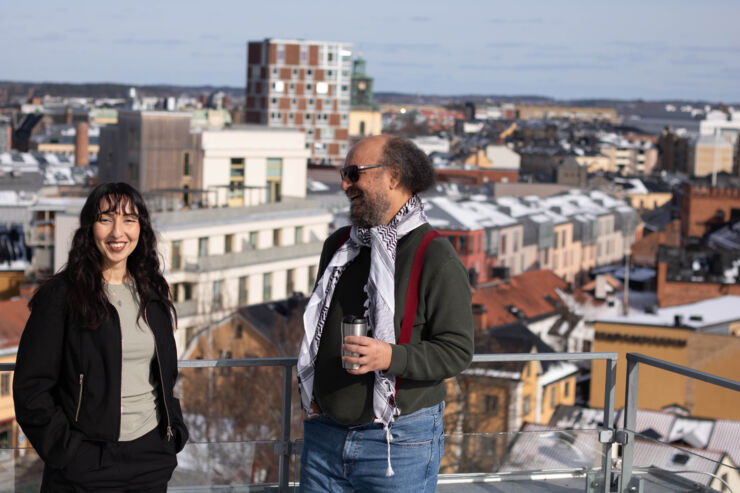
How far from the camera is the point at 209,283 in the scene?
31.9m

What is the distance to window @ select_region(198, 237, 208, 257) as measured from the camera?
3266 centimetres

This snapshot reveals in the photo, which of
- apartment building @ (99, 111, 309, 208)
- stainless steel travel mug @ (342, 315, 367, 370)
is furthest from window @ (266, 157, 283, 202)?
stainless steel travel mug @ (342, 315, 367, 370)

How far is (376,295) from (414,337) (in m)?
0.14

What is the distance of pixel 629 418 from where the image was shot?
4.23 meters

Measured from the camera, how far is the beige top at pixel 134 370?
2.85 metres

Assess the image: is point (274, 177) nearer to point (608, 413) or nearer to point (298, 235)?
point (298, 235)

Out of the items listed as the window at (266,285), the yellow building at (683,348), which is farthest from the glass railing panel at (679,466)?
the window at (266,285)

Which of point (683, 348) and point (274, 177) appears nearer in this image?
point (683, 348)

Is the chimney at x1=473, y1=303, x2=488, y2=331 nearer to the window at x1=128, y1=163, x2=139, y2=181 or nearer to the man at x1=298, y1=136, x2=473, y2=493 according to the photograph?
the window at x1=128, y1=163, x2=139, y2=181

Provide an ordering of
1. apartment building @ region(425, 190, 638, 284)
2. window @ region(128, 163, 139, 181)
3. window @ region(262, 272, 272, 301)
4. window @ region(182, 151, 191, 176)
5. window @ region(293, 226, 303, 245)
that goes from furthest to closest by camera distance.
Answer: apartment building @ region(425, 190, 638, 284)
window @ region(128, 163, 139, 181)
window @ region(182, 151, 191, 176)
window @ region(293, 226, 303, 245)
window @ region(262, 272, 272, 301)

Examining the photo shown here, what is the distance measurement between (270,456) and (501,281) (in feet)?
120

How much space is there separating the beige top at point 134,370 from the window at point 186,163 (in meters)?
36.0

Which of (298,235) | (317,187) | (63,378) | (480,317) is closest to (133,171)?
(298,235)

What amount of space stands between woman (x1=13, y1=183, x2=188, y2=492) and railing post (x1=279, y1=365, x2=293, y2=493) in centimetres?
88
